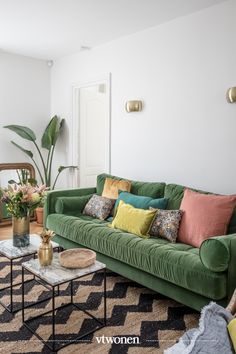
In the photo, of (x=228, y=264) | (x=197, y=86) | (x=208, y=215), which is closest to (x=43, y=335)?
(x=228, y=264)

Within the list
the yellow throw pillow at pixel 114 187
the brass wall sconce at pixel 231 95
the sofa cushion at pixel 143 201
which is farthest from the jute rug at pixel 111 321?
the brass wall sconce at pixel 231 95

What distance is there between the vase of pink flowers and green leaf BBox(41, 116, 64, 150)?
8.45 feet

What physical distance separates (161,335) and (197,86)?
2.33m

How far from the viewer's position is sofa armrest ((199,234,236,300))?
2092 millimetres

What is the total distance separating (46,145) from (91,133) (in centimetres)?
72

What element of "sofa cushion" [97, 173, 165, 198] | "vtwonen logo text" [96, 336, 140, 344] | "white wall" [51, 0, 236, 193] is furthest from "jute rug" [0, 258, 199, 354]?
"white wall" [51, 0, 236, 193]

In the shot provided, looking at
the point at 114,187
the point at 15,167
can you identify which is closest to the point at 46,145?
the point at 15,167

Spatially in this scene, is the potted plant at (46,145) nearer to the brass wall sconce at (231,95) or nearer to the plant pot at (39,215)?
the plant pot at (39,215)

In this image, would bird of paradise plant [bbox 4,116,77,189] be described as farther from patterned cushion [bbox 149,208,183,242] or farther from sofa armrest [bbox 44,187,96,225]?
patterned cushion [bbox 149,208,183,242]

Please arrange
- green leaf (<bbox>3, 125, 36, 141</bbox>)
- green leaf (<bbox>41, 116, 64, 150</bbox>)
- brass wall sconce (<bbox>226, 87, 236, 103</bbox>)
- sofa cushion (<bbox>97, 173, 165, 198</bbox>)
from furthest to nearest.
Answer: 1. green leaf (<bbox>41, 116, 64, 150</bbox>)
2. green leaf (<bbox>3, 125, 36, 141</bbox>)
3. sofa cushion (<bbox>97, 173, 165, 198</bbox>)
4. brass wall sconce (<bbox>226, 87, 236, 103</bbox>)

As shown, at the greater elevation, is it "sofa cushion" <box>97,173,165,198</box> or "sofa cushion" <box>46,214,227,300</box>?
"sofa cushion" <box>97,173,165,198</box>

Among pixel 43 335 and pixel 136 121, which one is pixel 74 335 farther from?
pixel 136 121

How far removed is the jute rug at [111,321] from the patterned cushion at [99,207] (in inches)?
32.6

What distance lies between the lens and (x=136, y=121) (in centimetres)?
406
